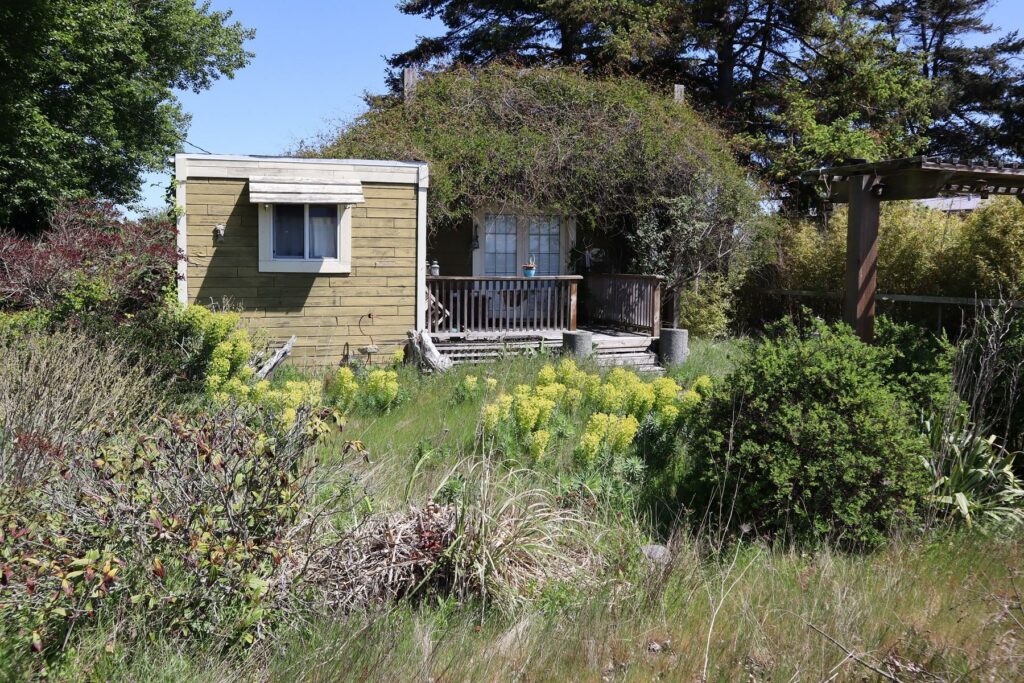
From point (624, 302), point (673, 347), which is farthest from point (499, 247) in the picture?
point (673, 347)

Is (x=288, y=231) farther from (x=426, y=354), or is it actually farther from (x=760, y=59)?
(x=760, y=59)

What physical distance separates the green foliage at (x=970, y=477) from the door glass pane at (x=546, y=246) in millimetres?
10407

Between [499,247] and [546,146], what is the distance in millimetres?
2169

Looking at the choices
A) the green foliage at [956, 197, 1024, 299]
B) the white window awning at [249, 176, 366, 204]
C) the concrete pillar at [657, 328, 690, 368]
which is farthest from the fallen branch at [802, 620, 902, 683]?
the white window awning at [249, 176, 366, 204]

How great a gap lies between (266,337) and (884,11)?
20345 millimetres

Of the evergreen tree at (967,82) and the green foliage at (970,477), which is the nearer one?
the green foliage at (970,477)

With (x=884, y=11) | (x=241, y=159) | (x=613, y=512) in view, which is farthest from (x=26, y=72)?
(x=884, y=11)

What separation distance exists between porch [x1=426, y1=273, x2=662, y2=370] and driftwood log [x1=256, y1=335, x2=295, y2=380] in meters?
2.21

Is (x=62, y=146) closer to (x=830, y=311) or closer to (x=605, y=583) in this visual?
(x=830, y=311)

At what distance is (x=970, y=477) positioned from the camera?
5.93 m

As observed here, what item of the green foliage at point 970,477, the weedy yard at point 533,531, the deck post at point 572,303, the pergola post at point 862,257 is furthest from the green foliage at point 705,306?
the green foliage at point 970,477

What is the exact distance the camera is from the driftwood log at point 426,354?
11.3m

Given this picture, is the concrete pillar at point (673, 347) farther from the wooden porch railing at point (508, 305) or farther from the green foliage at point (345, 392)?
the green foliage at point (345, 392)

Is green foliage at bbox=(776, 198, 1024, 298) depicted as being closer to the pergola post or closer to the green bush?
the pergola post
